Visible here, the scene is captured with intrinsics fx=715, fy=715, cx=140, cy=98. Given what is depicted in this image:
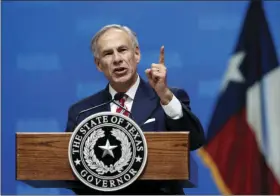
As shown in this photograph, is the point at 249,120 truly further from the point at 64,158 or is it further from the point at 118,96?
the point at 64,158

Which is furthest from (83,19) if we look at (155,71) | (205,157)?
(155,71)

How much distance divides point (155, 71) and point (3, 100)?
190cm

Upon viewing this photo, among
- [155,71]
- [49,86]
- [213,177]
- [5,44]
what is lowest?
[213,177]

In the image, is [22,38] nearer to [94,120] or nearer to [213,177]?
[213,177]

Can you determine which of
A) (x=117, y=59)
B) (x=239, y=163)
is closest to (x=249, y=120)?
(x=239, y=163)

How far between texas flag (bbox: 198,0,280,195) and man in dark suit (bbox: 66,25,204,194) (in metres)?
1.45

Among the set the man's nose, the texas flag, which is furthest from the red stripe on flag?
the man's nose

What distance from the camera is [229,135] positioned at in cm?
392

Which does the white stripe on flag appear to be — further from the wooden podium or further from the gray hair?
the wooden podium

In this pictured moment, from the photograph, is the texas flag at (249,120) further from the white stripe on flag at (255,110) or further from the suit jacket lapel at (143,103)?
the suit jacket lapel at (143,103)

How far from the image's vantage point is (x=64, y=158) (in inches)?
81.7

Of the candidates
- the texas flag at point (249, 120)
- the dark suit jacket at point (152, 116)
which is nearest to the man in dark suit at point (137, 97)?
the dark suit jacket at point (152, 116)

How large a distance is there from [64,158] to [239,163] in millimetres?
1905

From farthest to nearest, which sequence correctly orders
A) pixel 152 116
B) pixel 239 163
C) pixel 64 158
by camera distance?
pixel 239 163, pixel 152 116, pixel 64 158
